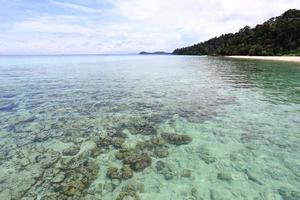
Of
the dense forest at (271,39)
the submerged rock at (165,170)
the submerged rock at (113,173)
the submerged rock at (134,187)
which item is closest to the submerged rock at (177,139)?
the submerged rock at (165,170)

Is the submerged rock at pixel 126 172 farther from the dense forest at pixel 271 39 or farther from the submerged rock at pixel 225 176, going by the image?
the dense forest at pixel 271 39

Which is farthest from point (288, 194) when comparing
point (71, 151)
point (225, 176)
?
point (71, 151)

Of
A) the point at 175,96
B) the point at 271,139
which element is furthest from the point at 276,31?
the point at 271,139

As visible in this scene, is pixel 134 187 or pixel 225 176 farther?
pixel 225 176

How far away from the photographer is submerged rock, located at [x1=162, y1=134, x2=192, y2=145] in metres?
10.1

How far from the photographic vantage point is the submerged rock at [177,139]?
10116 millimetres

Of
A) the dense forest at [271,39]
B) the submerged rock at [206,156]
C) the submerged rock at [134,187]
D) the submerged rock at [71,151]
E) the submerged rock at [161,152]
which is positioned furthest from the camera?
the dense forest at [271,39]

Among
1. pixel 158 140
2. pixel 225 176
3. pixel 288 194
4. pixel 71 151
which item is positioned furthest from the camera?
pixel 158 140

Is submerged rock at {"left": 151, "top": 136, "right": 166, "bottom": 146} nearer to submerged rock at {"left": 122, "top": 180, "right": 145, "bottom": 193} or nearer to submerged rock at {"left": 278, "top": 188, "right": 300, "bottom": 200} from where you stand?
submerged rock at {"left": 122, "top": 180, "right": 145, "bottom": 193}

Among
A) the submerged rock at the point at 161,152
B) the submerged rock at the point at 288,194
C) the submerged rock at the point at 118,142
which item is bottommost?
the submerged rock at the point at 118,142

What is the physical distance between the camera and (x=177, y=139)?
10.4 meters

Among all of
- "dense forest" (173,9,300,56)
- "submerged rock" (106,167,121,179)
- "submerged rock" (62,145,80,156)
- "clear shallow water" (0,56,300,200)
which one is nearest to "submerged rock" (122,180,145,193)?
"clear shallow water" (0,56,300,200)

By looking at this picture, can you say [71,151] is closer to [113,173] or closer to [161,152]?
[113,173]

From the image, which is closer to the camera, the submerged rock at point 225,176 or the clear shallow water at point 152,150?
the clear shallow water at point 152,150
